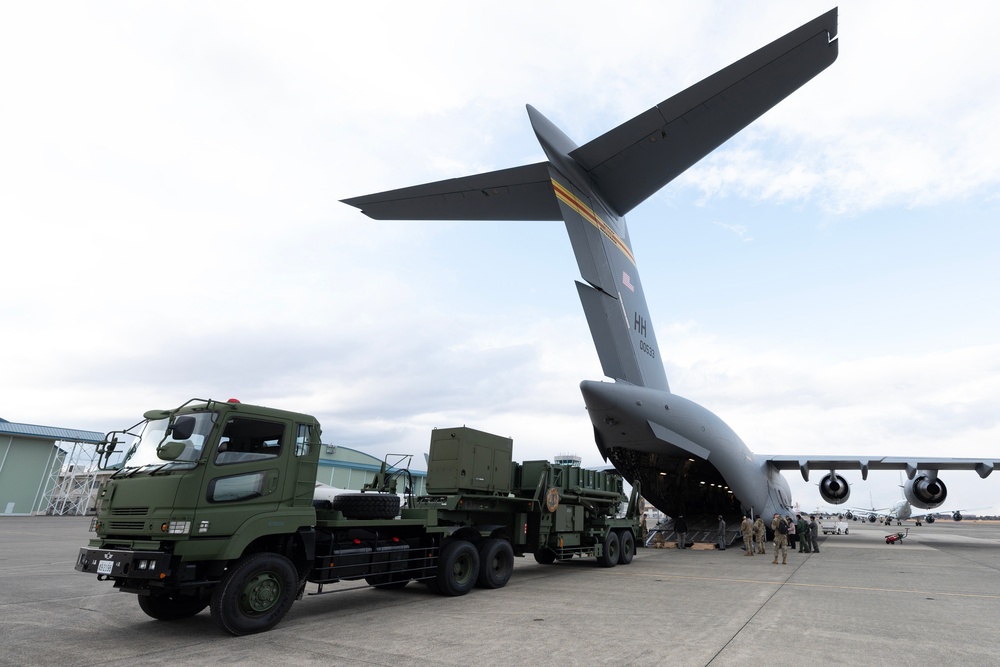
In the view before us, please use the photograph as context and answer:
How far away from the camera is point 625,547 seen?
1473 cm

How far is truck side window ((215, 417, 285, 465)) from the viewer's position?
660cm

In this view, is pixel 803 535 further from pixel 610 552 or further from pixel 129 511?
pixel 129 511

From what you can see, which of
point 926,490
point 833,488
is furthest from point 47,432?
point 926,490

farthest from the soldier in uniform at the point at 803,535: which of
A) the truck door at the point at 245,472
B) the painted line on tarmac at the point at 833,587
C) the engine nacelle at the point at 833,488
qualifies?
the truck door at the point at 245,472

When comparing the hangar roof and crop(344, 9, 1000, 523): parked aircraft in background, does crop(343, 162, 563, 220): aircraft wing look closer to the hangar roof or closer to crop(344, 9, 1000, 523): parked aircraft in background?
crop(344, 9, 1000, 523): parked aircraft in background

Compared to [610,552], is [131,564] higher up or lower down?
lower down

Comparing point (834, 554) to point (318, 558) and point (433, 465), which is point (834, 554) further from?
point (318, 558)

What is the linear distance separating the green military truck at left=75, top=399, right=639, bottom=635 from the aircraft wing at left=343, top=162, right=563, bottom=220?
21.1ft

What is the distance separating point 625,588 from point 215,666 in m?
7.12

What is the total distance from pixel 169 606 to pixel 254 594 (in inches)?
56.5

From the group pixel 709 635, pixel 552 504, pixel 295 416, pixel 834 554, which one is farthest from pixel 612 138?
pixel 834 554

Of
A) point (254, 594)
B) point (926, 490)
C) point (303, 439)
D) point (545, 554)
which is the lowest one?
point (254, 594)

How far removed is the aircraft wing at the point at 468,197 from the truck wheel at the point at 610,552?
7.94 metres

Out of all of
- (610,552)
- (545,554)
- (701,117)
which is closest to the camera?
(701,117)
